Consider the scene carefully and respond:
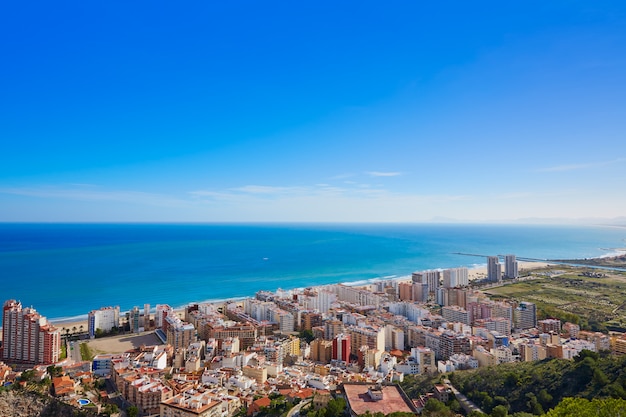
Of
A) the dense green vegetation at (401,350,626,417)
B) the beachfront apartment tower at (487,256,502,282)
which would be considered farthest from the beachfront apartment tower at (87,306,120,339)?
the beachfront apartment tower at (487,256,502,282)

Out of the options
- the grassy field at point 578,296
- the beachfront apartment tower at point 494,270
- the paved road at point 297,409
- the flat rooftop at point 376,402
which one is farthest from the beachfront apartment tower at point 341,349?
A: the beachfront apartment tower at point 494,270

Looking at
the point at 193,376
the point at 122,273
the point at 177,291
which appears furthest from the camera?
the point at 122,273

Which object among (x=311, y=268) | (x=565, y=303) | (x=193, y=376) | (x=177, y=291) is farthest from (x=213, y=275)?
(x=565, y=303)

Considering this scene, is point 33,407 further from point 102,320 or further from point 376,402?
point 376,402

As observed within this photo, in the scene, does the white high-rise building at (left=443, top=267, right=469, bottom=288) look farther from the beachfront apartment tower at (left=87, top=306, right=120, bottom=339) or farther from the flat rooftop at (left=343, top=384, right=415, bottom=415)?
the beachfront apartment tower at (left=87, top=306, right=120, bottom=339)

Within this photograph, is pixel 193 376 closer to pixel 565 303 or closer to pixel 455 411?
pixel 455 411

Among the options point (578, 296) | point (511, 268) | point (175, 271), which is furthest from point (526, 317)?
point (175, 271)
